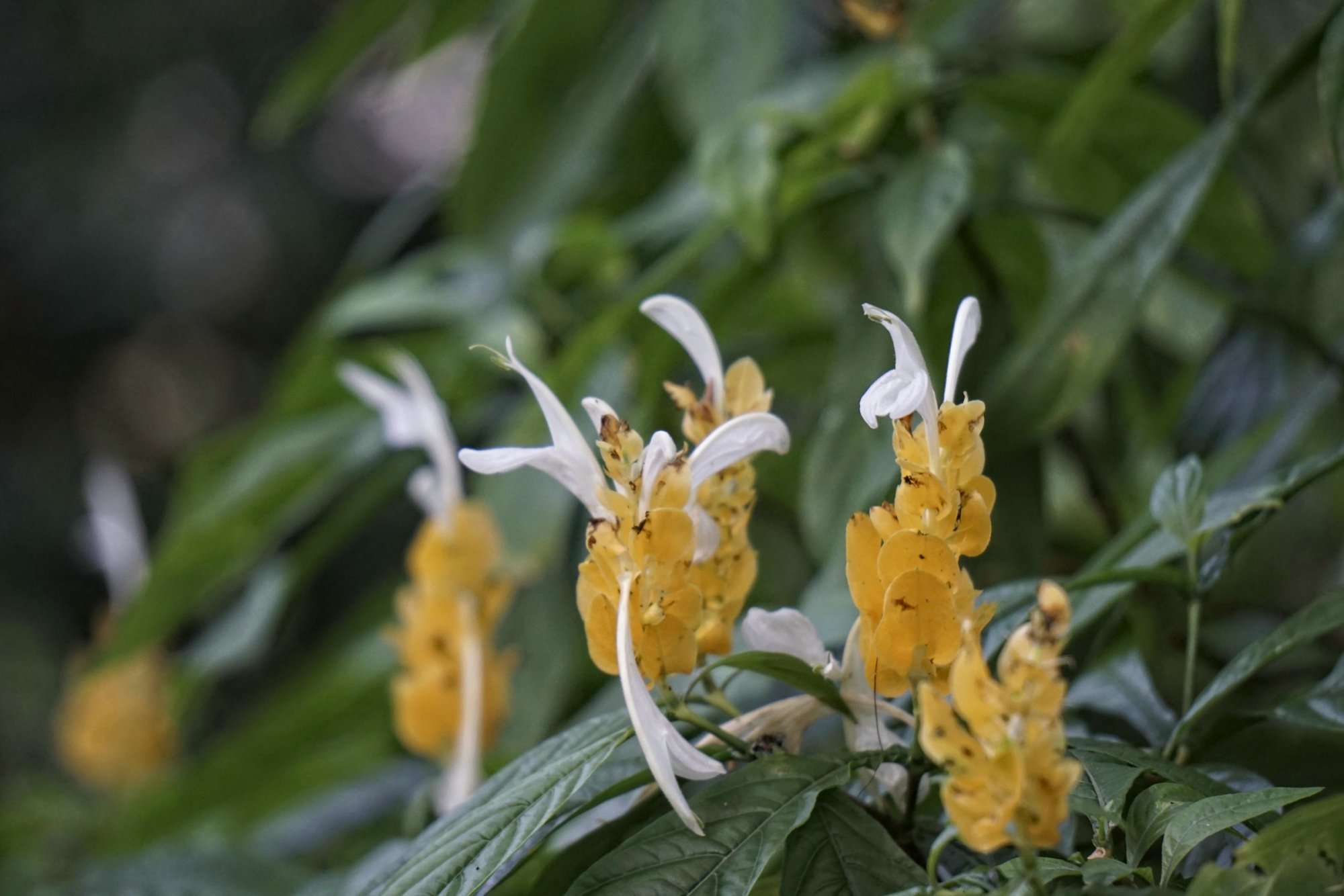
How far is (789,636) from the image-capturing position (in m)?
0.32

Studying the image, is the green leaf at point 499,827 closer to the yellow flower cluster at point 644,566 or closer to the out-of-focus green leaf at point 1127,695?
the yellow flower cluster at point 644,566

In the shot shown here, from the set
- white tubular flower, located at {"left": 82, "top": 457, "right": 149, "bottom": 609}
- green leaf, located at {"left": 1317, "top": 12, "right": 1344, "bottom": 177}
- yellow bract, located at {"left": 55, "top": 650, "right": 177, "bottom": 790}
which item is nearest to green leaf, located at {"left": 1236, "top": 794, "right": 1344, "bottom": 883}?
green leaf, located at {"left": 1317, "top": 12, "right": 1344, "bottom": 177}

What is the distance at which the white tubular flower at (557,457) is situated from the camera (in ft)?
1.00

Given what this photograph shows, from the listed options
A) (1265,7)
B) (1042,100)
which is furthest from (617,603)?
(1265,7)

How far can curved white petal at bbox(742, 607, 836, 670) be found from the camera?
12.4 inches

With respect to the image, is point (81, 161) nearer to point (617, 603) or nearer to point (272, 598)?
point (272, 598)

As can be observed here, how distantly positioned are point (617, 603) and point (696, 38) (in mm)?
481

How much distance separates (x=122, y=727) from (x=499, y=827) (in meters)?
0.95

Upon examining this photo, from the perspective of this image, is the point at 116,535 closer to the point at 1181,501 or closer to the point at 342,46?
the point at 342,46

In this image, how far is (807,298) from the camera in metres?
0.77

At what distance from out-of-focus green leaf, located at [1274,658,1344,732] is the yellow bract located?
3.19ft

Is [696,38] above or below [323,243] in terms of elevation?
above

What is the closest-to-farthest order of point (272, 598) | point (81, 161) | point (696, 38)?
point (696, 38), point (272, 598), point (81, 161)

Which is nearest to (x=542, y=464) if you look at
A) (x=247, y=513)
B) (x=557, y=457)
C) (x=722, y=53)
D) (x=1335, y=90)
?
(x=557, y=457)
